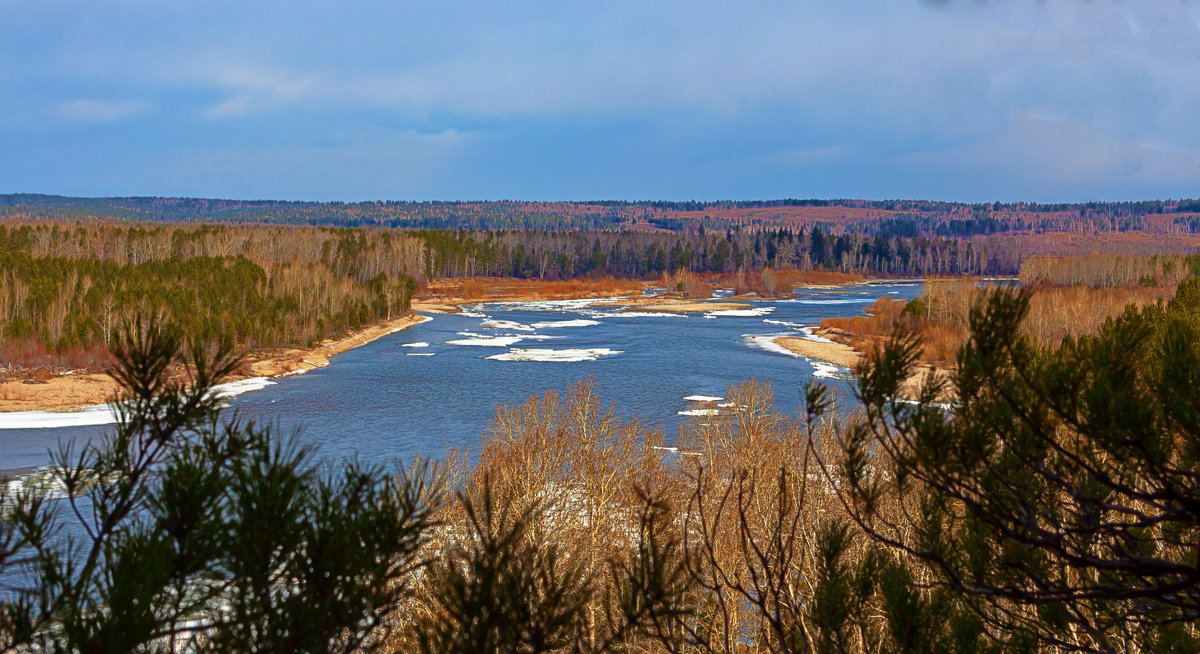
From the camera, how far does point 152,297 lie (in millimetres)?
45062

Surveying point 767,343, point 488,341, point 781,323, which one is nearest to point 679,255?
point 781,323

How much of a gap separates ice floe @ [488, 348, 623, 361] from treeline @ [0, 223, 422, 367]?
1227 cm

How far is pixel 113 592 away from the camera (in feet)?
8.16

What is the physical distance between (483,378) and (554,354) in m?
7.49

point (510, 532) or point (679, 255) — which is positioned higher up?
point (510, 532)

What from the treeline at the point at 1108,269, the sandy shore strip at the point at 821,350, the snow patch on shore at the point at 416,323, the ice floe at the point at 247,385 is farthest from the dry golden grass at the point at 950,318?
the treeline at the point at 1108,269

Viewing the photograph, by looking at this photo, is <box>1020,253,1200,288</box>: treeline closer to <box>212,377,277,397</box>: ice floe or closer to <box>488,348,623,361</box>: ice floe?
<box>488,348,623,361</box>: ice floe

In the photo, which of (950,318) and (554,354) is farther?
(950,318)

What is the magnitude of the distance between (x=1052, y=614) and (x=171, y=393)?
3.81 metres

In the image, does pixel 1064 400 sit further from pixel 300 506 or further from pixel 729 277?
pixel 729 277

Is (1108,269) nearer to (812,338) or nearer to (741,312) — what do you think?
(741,312)

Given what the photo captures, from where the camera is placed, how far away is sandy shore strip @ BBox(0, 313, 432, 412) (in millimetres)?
30466

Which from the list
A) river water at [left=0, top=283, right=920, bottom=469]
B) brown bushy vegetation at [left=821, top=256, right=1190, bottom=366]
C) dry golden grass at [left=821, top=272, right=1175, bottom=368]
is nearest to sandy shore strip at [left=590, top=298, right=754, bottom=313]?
river water at [left=0, top=283, right=920, bottom=469]

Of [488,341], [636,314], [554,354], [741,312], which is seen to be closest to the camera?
[554,354]
